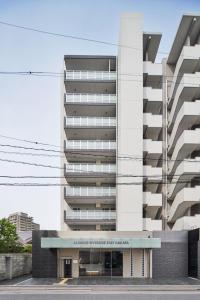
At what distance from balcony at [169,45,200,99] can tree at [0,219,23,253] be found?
25.0 m

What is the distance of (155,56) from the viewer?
55.4 m

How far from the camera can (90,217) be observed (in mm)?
51156

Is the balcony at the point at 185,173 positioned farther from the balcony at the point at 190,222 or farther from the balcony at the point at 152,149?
the balcony at the point at 190,222

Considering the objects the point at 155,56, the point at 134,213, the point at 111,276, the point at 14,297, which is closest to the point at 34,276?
the point at 111,276

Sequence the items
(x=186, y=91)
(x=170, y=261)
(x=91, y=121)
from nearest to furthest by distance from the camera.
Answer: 1. (x=170, y=261)
2. (x=186, y=91)
3. (x=91, y=121)

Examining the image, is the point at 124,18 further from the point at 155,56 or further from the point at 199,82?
the point at 199,82

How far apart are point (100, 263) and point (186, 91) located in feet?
67.9

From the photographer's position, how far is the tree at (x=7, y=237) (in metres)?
50.5

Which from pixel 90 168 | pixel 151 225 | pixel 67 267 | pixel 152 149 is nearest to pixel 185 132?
pixel 152 149

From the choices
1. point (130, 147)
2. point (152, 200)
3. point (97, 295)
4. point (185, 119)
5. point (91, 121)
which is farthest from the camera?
point (91, 121)

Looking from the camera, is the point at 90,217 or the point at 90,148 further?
the point at 90,148

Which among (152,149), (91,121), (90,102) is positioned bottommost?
(152,149)

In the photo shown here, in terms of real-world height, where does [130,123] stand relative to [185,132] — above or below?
above

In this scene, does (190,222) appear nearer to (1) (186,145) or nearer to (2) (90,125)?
(1) (186,145)
